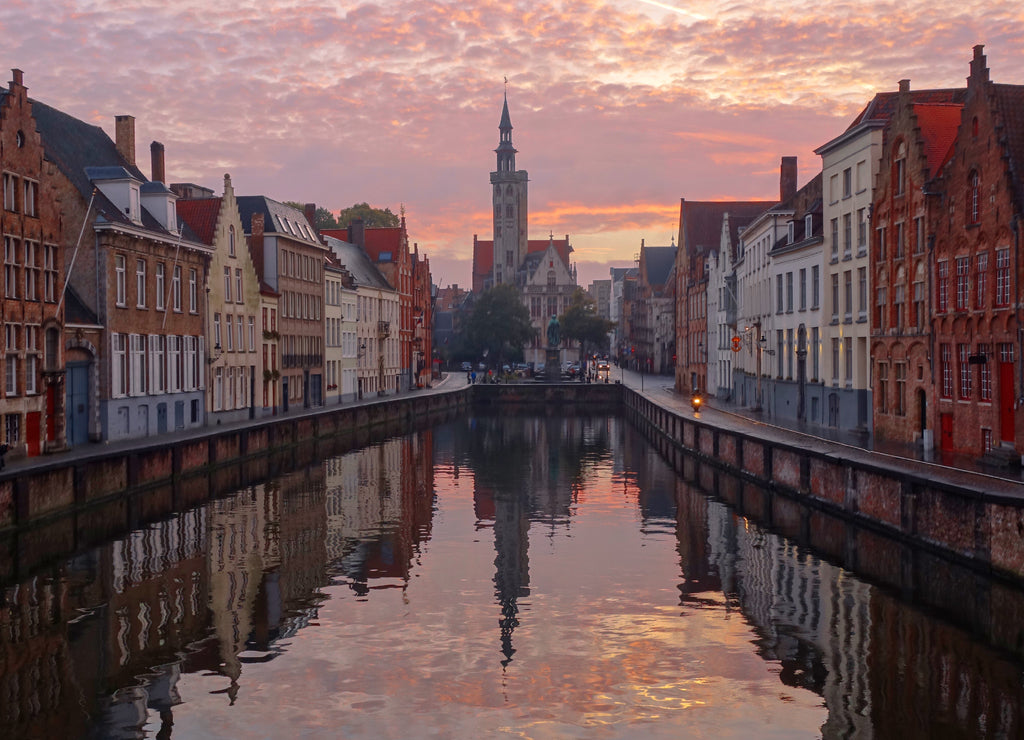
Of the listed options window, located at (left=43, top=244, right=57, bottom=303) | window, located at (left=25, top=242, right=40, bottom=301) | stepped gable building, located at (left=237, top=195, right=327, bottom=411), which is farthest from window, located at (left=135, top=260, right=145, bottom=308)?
stepped gable building, located at (left=237, top=195, right=327, bottom=411)

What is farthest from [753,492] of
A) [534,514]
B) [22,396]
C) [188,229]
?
[188,229]

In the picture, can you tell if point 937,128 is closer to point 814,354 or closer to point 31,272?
point 814,354

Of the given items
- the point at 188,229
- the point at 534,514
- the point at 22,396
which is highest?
the point at 188,229

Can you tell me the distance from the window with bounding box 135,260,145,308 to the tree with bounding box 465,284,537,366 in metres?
92.7

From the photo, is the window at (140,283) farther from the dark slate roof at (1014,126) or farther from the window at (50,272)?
the dark slate roof at (1014,126)

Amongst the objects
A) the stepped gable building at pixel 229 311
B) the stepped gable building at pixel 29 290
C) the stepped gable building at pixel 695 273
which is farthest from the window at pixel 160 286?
the stepped gable building at pixel 695 273

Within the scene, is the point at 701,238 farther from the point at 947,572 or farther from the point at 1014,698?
the point at 1014,698

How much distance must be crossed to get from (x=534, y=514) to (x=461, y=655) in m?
19.2

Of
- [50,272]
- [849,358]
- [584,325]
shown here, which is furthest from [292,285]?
[584,325]

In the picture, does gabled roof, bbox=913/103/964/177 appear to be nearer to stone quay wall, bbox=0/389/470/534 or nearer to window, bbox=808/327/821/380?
window, bbox=808/327/821/380

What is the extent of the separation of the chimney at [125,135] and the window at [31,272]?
18.7m

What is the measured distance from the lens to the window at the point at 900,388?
150 feet

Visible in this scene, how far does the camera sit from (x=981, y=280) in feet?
126

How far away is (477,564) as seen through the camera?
3019 cm
